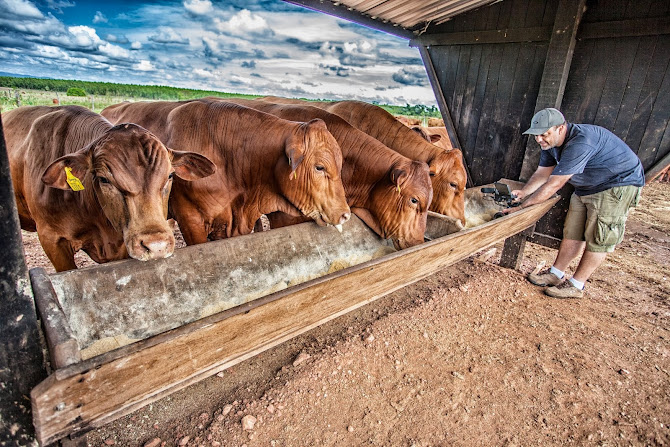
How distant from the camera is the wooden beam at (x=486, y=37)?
477 cm

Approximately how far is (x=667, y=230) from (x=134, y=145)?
8.92 metres

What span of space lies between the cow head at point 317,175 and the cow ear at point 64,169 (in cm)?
145

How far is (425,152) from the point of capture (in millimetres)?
4391

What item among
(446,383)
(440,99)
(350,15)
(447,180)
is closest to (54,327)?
(446,383)

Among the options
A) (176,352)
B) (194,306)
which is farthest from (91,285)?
(176,352)

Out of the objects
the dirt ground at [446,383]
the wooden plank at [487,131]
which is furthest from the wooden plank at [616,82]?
the dirt ground at [446,383]

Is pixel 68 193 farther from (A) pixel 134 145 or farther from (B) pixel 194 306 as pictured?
(B) pixel 194 306

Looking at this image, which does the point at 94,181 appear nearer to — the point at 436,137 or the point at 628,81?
the point at 436,137

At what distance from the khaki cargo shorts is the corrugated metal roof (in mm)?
2965

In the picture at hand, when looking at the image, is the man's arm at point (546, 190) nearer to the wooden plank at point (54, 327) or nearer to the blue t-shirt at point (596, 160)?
the blue t-shirt at point (596, 160)

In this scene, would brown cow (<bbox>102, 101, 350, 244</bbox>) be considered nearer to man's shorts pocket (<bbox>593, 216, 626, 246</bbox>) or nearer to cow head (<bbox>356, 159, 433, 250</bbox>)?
cow head (<bbox>356, 159, 433, 250</bbox>)

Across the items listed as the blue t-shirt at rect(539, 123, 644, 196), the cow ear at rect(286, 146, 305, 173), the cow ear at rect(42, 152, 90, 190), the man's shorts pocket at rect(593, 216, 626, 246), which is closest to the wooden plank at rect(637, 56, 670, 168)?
the blue t-shirt at rect(539, 123, 644, 196)

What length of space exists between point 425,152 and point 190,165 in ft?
9.16

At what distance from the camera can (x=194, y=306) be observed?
2518 mm
